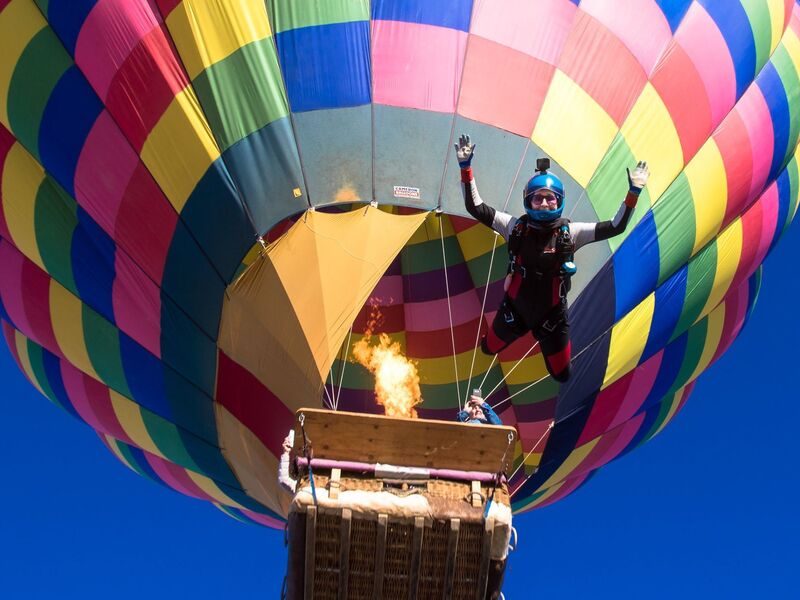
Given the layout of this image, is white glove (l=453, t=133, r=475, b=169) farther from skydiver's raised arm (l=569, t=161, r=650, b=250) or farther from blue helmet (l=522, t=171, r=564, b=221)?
skydiver's raised arm (l=569, t=161, r=650, b=250)

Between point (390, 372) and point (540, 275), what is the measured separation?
3.69 m

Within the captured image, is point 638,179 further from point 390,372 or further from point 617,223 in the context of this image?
point 390,372

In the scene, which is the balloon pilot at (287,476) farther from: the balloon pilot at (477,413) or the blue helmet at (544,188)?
the blue helmet at (544,188)

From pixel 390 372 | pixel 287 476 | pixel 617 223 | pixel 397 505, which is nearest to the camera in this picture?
pixel 397 505

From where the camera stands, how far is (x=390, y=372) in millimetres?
10484

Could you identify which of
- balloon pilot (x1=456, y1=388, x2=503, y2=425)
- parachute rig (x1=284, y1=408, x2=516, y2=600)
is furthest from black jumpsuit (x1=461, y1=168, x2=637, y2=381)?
parachute rig (x1=284, y1=408, x2=516, y2=600)

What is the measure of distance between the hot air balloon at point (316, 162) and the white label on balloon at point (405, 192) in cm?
3

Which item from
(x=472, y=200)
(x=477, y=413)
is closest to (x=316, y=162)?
(x=472, y=200)

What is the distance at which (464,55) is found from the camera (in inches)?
296

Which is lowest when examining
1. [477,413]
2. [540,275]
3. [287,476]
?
[287,476]

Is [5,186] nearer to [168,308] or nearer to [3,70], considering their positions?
[3,70]

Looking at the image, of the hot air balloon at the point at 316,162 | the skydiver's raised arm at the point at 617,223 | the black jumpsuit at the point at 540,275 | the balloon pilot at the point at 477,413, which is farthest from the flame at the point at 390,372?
the skydiver's raised arm at the point at 617,223

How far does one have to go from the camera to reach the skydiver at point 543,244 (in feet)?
22.0

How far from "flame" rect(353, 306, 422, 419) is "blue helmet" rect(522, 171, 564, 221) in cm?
344
